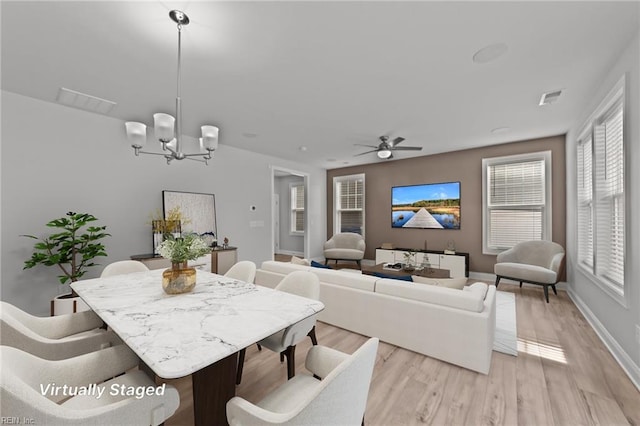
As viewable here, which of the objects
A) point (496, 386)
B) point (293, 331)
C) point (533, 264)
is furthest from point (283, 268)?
point (533, 264)

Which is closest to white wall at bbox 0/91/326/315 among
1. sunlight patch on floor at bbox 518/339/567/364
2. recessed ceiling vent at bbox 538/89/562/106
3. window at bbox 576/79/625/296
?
recessed ceiling vent at bbox 538/89/562/106

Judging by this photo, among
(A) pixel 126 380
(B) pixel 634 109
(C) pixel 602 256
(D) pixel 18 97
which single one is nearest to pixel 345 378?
(A) pixel 126 380

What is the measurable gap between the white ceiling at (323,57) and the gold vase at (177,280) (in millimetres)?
1774

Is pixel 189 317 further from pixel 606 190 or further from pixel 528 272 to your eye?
pixel 528 272

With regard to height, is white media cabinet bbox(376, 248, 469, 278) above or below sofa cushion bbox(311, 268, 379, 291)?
below

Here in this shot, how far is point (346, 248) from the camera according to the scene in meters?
6.48

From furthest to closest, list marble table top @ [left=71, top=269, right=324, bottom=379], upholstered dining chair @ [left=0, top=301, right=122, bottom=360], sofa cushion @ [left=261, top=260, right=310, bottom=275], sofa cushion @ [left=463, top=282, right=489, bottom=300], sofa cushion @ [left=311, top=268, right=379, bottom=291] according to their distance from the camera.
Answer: sofa cushion @ [left=261, top=260, right=310, bottom=275], sofa cushion @ [left=311, top=268, right=379, bottom=291], sofa cushion @ [left=463, top=282, right=489, bottom=300], upholstered dining chair @ [left=0, top=301, right=122, bottom=360], marble table top @ [left=71, top=269, right=324, bottom=379]

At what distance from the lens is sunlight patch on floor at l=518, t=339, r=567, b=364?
2.32m

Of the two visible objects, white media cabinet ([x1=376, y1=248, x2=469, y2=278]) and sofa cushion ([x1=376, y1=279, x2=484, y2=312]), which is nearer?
sofa cushion ([x1=376, y1=279, x2=484, y2=312])

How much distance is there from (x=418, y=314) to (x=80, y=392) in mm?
2295

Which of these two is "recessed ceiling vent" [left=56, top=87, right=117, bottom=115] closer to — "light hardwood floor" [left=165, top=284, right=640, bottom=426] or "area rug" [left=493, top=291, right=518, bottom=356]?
"light hardwood floor" [left=165, top=284, right=640, bottom=426]

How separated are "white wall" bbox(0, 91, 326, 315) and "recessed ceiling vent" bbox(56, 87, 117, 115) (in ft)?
0.61

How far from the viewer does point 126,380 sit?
47.8 inches

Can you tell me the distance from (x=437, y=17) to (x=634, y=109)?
1792 mm
